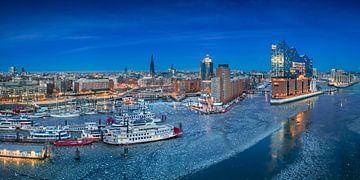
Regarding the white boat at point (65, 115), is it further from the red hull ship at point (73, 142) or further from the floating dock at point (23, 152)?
the floating dock at point (23, 152)

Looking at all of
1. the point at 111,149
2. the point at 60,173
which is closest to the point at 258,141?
the point at 111,149

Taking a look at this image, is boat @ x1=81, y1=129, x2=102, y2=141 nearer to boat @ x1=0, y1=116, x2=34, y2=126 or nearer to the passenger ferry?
the passenger ferry

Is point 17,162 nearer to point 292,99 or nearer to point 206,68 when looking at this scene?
point 292,99

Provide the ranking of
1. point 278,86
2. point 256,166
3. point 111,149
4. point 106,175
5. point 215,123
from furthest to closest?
point 278,86, point 215,123, point 111,149, point 256,166, point 106,175

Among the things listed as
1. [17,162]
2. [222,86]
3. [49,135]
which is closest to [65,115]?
[49,135]

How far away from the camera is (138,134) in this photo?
41.2 ft

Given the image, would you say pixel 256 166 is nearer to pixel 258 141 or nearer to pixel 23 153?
pixel 258 141

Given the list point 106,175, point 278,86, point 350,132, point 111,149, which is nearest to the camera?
point 106,175

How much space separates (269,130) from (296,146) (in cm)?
280

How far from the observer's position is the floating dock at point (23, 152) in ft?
34.4

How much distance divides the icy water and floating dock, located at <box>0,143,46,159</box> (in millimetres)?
269

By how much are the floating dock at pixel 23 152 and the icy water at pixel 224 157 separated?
0.27m

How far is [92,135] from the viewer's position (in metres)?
13.0

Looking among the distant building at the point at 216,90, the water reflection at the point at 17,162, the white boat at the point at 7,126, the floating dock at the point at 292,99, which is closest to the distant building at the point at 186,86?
the distant building at the point at 216,90
